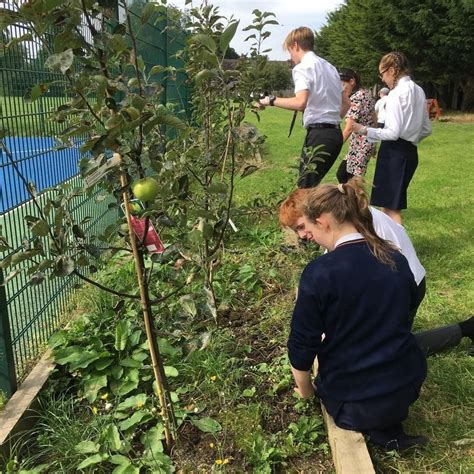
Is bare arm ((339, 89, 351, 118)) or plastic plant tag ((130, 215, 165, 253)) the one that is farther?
bare arm ((339, 89, 351, 118))

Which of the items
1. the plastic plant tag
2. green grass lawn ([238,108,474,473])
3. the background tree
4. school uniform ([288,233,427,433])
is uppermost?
the background tree

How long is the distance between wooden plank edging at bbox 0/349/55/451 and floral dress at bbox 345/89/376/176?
11.6 ft

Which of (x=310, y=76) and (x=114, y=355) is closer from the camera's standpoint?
(x=114, y=355)

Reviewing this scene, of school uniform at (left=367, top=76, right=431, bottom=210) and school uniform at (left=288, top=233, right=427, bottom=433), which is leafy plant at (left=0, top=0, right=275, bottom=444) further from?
school uniform at (left=367, top=76, right=431, bottom=210)

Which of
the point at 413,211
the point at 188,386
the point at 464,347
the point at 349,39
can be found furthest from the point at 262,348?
the point at 349,39

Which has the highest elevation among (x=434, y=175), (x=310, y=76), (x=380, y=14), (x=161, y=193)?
(x=380, y=14)

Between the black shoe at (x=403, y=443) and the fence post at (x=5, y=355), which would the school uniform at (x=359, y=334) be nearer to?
the black shoe at (x=403, y=443)

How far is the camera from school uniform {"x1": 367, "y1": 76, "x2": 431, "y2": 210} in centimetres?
406

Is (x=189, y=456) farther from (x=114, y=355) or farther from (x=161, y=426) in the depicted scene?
(x=114, y=355)

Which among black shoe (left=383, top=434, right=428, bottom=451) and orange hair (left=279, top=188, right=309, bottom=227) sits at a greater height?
orange hair (left=279, top=188, right=309, bottom=227)

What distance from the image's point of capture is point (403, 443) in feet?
7.44

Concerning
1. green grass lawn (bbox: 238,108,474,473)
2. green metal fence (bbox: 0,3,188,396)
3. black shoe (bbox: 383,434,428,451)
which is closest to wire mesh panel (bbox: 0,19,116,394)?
green metal fence (bbox: 0,3,188,396)

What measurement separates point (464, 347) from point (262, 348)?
1213 millimetres

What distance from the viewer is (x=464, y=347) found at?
313 cm
